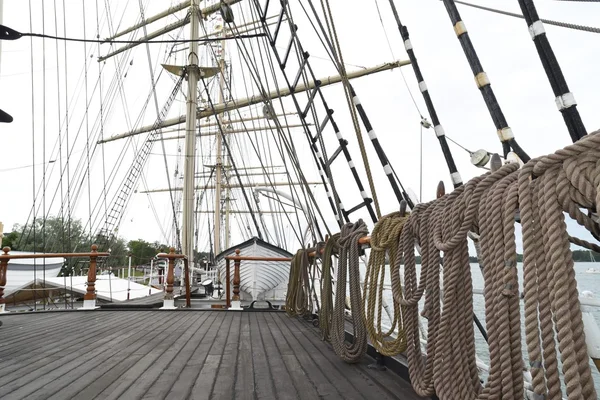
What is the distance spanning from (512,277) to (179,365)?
1974 millimetres

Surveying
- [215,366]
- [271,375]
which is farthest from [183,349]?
[271,375]

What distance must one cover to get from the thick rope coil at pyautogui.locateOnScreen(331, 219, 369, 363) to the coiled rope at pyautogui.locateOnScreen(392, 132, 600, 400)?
2.55 ft

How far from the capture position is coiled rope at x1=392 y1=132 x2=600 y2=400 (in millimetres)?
847

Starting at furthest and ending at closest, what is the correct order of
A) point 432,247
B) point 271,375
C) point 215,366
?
point 215,366
point 271,375
point 432,247

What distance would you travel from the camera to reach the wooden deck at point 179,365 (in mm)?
1785

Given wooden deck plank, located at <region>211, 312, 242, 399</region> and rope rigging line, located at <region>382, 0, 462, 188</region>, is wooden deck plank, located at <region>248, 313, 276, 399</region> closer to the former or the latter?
wooden deck plank, located at <region>211, 312, 242, 399</region>

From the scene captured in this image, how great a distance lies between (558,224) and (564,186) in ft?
0.30

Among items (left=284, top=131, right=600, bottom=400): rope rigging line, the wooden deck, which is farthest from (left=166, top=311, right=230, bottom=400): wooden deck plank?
(left=284, top=131, right=600, bottom=400): rope rigging line

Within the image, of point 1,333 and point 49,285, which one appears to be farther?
point 49,285

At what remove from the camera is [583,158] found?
854 millimetres

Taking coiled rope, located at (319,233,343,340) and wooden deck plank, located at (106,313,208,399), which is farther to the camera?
coiled rope, located at (319,233,343,340)

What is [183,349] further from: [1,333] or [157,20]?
[157,20]

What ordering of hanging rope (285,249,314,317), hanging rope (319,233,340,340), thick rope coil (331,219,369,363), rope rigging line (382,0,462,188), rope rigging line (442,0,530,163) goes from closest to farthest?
rope rigging line (442,0,530,163), thick rope coil (331,219,369,363), rope rigging line (382,0,462,188), hanging rope (319,233,340,340), hanging rope (285,249,314,317)

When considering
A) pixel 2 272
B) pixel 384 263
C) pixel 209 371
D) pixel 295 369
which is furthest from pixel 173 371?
pixel 2 272
